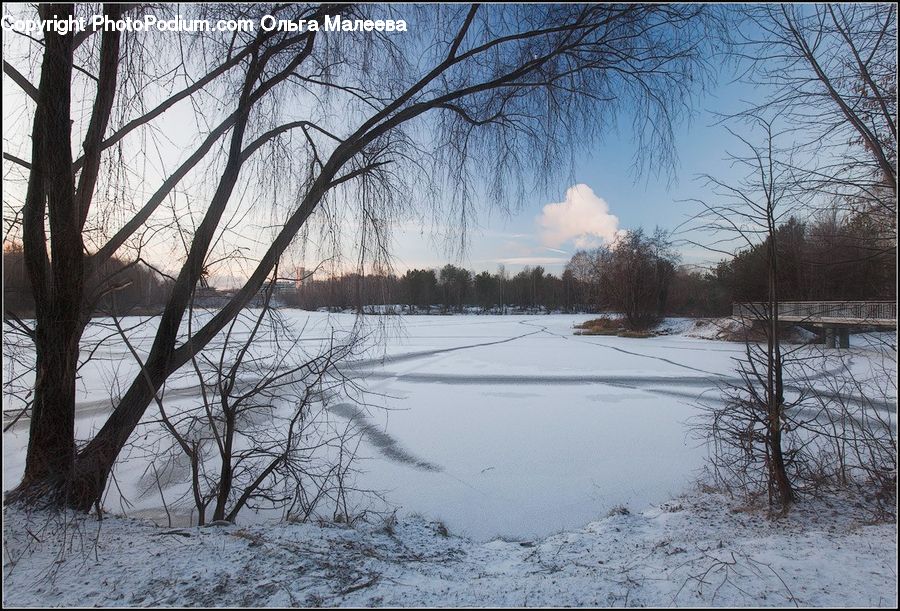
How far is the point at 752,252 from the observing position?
3129 mm

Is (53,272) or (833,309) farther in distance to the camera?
(833,309)

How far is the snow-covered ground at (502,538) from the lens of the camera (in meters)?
1.89

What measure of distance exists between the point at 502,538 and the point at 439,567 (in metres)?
1.34

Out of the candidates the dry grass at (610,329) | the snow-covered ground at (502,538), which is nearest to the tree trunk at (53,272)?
the snow-covered ground at (502,538)

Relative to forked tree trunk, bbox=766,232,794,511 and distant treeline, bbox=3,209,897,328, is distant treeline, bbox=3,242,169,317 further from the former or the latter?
forked tree trunk, bbox=766,232,794,511

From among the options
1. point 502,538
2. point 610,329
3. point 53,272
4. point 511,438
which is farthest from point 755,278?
point 610,329

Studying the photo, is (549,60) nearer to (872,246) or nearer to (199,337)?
(872,246)

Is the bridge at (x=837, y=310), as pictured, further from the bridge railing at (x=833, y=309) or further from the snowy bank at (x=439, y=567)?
the snowy bank at (x=439, y=567)

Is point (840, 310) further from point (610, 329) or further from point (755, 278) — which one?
point (610, 329)

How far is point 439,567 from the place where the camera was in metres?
2.47

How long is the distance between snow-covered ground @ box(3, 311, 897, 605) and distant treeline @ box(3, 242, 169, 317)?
22 cm

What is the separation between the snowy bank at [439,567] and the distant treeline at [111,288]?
126cm

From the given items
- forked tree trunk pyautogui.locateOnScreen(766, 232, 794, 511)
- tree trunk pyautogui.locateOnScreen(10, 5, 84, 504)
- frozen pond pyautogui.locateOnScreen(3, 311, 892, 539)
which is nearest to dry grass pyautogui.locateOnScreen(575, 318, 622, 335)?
frozen pond pyautogui.locateOnScreen(3, 311, 892, 539)

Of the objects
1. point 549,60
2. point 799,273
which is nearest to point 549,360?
point 799,273
